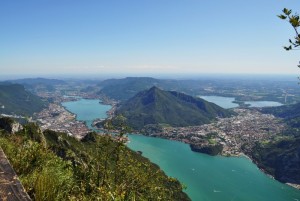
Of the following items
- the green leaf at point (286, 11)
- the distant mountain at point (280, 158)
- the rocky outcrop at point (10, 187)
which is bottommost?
the distant mountain at point (280, 158)

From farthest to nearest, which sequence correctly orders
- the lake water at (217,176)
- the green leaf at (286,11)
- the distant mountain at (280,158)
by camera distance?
1. the distant mountain at (280,158)
2. the lake water at (217,176)
3. the green leaf at (286,11)

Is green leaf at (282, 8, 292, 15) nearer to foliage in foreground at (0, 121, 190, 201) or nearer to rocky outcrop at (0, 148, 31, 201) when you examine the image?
foliage in foreground at (0, 121, 190, 201)

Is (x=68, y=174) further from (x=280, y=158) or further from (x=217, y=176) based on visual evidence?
(x=280, y=158)

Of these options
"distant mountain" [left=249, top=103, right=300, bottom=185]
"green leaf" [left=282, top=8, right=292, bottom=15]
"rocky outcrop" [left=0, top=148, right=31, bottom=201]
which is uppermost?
"green leaf" [left=282, top=8, right=292, bottom=15]

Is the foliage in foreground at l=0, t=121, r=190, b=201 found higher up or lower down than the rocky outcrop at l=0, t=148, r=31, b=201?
lower down

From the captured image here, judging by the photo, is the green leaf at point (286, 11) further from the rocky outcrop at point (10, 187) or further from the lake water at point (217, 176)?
the lake water at point (217, 176)

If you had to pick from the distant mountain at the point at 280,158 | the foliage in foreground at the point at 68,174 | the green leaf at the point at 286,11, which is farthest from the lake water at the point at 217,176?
the green leaf at the point at 286,11

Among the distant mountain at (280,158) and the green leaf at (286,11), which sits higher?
the green leaf at (286,11)

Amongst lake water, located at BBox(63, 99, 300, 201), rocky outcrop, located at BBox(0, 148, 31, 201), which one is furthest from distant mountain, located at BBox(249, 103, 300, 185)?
rocky outcrop, located at BBox(0, 148, 31, 201)

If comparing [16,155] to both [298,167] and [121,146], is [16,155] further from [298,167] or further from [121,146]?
[298,167]
